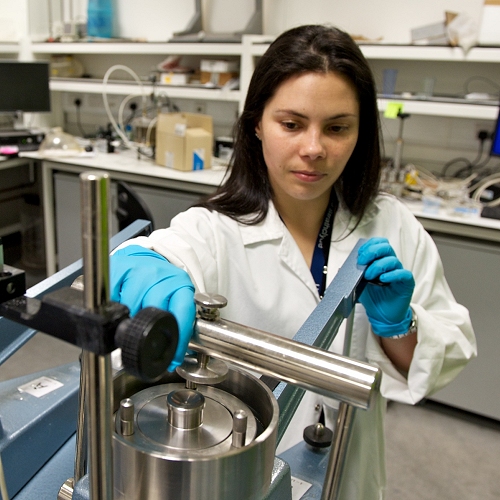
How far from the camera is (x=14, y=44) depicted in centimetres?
361

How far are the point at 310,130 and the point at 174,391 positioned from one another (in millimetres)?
778

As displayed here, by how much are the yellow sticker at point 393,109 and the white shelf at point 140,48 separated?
96 centimetres

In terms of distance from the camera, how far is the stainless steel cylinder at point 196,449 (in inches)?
15.2

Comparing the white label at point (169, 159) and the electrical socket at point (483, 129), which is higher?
the electrical socket at point (483, 129)

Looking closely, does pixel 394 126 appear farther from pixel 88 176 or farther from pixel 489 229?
pixel 88 176

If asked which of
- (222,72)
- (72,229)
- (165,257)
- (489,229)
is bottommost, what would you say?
(72,229)

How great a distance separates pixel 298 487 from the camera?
71 centimetres

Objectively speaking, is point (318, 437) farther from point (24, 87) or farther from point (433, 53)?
point (24, 87)

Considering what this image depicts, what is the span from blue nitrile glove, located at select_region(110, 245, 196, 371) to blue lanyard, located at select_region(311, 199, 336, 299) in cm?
60

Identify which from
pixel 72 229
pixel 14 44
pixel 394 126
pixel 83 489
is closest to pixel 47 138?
pixel 72 229

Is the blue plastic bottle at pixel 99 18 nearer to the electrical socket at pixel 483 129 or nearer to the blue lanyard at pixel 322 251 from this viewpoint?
the electrical socket at pixel 483 129

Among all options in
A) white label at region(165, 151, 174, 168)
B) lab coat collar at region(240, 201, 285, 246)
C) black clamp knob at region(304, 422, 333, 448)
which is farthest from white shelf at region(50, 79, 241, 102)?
black clamp knob at region(304, 422, 333, 448)

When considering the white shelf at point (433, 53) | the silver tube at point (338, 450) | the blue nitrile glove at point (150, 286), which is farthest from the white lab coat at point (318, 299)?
the white shelf at point (433, 53)

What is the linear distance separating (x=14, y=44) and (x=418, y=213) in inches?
122
